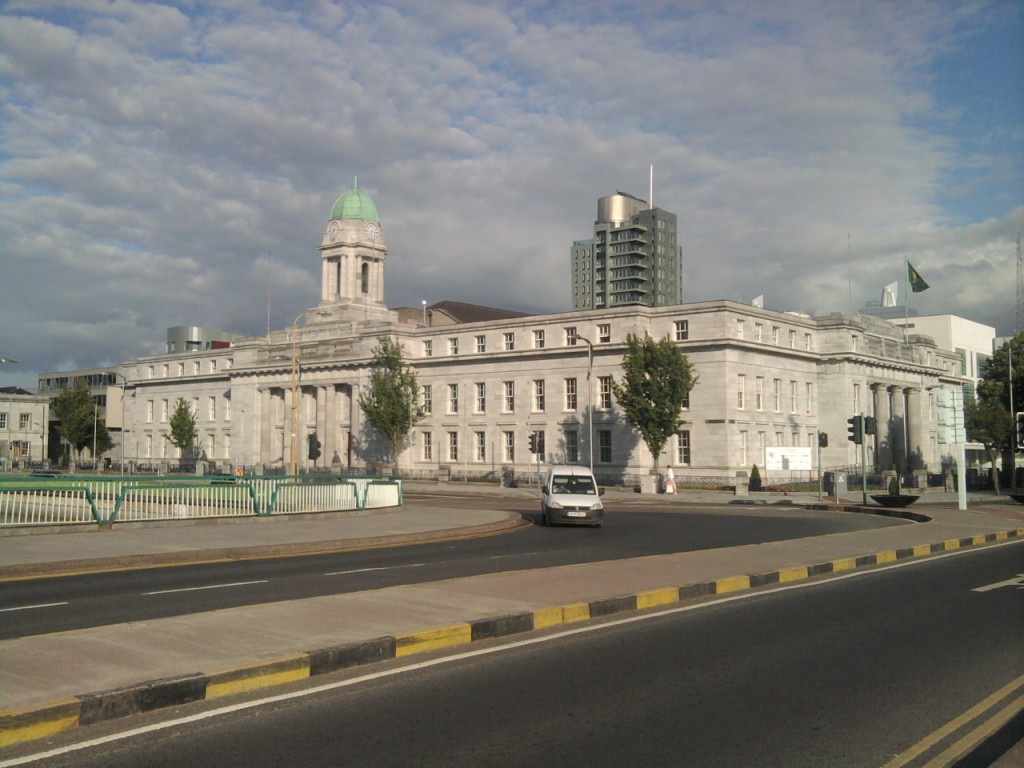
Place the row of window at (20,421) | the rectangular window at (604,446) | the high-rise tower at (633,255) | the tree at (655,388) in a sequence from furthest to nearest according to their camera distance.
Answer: the high-rise tower at (633,255), the row of window at (20,421), the rectangular window at (604,446), the tree at (655,388)

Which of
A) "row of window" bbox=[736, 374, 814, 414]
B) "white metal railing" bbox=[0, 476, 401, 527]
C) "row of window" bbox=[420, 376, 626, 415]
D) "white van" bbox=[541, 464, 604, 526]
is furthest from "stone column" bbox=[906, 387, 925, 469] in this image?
"white metal railing" bbox=[0, 476, 401, 527]

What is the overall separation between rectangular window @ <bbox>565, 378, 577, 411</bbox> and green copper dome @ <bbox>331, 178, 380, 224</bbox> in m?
31.3

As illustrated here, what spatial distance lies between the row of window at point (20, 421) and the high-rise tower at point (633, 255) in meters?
84.7

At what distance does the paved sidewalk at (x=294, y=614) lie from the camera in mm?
7422

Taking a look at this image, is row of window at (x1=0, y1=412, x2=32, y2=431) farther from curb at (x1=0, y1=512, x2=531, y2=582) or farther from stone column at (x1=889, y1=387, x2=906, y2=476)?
curb at (x1=0, y1=512, x2=531, y2=582)

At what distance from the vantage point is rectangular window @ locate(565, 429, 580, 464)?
6888 cm

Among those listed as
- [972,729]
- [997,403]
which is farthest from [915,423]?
[972,729]

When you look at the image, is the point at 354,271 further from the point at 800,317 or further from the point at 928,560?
the point at 928,560

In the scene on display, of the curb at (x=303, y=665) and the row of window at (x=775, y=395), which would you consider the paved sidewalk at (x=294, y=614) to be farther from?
the row of window at (x=775, y=395)

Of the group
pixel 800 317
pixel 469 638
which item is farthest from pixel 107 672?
pixel 800 317

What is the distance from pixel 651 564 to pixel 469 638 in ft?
22.5

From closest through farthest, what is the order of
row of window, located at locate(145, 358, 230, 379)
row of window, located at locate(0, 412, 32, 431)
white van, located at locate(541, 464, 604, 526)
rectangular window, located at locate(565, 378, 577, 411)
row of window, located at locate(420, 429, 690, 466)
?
white van, located at locate(541, 464, 604, 526) < row of window, located at locate(420, 429, 690, 466) < rectangular window, located at locate(565, 378, 577, 411) < row of window, located at locate(145, 358, 230, 379) < row of window, located at locate(0, 412, 32, 431)

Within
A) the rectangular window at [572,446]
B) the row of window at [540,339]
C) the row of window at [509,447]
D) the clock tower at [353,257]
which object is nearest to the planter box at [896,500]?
the row of window at [509,447]

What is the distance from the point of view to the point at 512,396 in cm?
7319
